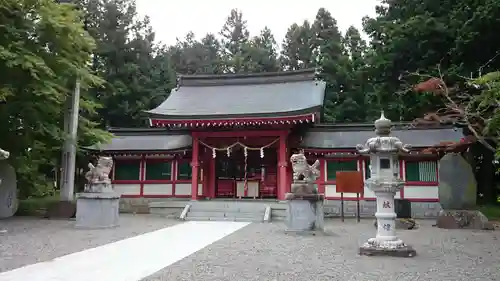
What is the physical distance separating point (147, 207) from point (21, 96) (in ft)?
21.8

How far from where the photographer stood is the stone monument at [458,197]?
11.7 meters

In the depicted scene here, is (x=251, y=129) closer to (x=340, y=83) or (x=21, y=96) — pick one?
(x=21, y=96)

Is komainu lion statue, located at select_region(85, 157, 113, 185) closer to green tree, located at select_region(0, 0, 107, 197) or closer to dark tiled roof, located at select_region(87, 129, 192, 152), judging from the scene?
green tree, located at select_region(0, 0, 107, 197)

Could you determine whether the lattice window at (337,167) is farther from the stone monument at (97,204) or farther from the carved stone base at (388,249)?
the carved stone base at (388,249)

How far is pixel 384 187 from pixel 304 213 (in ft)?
11.1

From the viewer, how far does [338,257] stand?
23.5ft

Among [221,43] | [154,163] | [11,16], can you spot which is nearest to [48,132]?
[11,16]

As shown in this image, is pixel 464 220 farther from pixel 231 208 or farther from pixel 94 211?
pixel 94 211

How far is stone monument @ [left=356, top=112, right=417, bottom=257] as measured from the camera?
7365 mm

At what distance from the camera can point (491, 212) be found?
14898 mm

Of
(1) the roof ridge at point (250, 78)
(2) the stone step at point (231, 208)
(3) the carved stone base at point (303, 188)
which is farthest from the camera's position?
(1) the roof ridge at point (250, 78)

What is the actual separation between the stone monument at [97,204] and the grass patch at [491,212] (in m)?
12.6

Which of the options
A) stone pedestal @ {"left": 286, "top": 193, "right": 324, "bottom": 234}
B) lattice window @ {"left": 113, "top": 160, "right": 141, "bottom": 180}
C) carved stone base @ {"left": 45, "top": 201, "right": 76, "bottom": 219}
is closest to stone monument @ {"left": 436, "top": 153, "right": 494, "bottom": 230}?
stone pedestal @ {"left": 286, "top": 193, "right": 324, "bottom": 234}

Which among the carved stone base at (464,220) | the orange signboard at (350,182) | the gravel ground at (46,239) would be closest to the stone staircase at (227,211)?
the gravel ground at (46,239)
